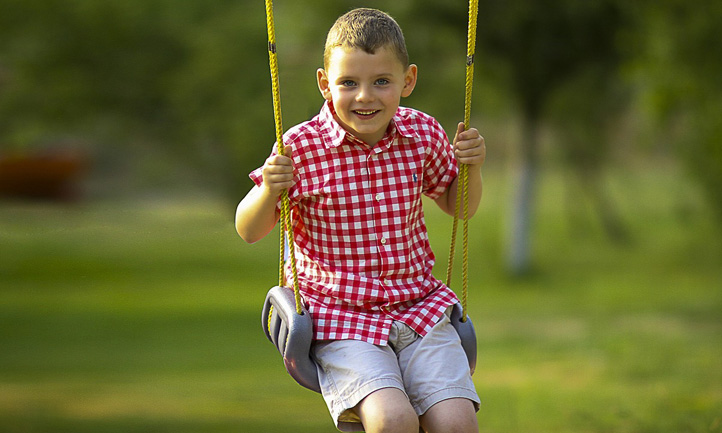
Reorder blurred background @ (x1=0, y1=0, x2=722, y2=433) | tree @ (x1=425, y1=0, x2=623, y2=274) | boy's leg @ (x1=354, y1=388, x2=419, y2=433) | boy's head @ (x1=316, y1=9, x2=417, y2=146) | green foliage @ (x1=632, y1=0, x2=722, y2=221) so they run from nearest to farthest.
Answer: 1. boy's leg @ (x1=354, y1=388, x2=419, y2=433)
2. boy's head @ (x1=316, y1=9, x2=417, y2=146)
3. green foliage @ (x1=632, y1=0, x2=722, y2=221)
4. blurred background @ (x1=0, y1=0, x2=722, y2=433)
5. tree @ (x1=425, y1=0, x2=623, y2=274)

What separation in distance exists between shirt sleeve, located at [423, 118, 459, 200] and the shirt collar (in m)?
0.09

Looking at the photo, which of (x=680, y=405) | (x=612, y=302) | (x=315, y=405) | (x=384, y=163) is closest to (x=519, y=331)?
(x=612, y=302)

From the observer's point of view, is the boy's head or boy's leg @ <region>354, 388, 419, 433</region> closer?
boy's leg @ <region>354, 388, 419, 433</region>

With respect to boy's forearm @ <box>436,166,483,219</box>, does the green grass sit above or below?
below

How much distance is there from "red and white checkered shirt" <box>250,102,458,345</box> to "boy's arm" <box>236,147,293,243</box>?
7 centimetres

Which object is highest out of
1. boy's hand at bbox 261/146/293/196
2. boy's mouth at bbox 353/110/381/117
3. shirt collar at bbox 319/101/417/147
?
boy's mouth at bbox 353/110/381/117

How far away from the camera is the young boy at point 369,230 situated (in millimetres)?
2520

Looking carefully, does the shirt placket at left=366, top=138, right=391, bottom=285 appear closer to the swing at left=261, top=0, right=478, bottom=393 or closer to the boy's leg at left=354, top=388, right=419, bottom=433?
the swing at left=261, top=0, right=478, bottom=393

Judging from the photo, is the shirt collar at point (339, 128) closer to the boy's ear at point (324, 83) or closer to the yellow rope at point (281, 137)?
the boy's ear at point (324, 83)

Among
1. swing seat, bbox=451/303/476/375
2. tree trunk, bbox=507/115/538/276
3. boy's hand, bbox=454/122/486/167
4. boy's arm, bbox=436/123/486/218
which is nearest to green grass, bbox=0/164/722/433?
tree trunk, bbox=507/115/538/276

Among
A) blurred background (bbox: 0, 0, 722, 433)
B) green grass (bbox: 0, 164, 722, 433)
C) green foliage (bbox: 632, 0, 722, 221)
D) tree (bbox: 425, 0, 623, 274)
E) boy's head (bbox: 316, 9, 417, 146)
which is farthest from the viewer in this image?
tree (bbox: 425, 0, 623, 274)

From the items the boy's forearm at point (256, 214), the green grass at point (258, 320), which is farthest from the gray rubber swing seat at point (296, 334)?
the green grass at point (258, 320)

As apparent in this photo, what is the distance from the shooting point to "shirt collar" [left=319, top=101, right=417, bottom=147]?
2.64 metres

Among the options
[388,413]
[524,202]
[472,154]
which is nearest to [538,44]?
[524,202]
